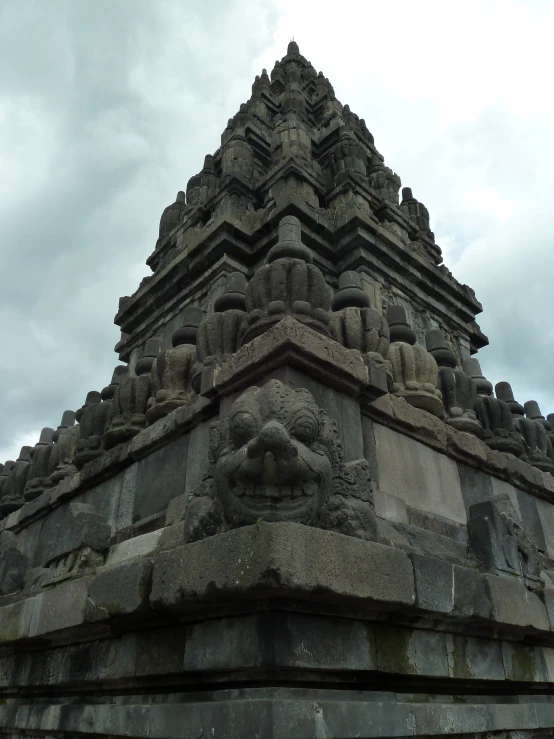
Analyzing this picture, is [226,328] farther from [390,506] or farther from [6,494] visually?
[6,494]

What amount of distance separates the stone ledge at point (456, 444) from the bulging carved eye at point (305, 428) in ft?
4.82

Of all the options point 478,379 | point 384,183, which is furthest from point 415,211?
point 478,379

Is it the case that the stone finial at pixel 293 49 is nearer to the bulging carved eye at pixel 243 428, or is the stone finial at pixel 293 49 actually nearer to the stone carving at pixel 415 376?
the stone carving at pixel 415 376

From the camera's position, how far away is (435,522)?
5.14 meters

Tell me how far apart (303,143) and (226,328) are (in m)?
7.32

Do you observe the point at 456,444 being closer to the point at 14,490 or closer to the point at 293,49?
the point at 14,490

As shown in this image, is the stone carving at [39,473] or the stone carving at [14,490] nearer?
the stone carving at [39,473]

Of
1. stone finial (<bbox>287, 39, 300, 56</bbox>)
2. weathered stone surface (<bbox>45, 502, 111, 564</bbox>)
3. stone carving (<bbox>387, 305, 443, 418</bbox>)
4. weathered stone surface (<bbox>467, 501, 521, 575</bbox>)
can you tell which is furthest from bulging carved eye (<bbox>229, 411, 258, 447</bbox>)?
stone finial (<bbox>287, 39, 300, 56</bbox>)

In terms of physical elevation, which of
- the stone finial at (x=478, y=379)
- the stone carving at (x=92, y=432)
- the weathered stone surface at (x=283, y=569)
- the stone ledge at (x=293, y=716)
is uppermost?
the stone finial at (x=478, y=379)

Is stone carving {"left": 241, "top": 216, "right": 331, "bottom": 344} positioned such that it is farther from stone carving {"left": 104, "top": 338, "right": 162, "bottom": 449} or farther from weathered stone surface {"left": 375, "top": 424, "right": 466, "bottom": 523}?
stone carving {"left": 104, "top": 338, "right": 162, "bottom": 449}

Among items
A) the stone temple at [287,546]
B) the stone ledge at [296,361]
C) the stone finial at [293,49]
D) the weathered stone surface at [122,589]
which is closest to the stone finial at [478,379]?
the stone temple at [287,546]

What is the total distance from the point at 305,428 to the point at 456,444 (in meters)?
2.77

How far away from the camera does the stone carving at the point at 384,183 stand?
1211 centimetres

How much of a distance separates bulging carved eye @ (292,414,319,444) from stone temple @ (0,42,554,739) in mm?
14
